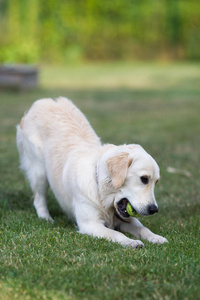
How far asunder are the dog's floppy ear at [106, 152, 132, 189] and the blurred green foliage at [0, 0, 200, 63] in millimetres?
22985

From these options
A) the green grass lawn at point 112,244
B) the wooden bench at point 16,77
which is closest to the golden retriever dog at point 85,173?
the green grass lawn at point 112,244

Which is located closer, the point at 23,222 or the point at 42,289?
the point at 42,289

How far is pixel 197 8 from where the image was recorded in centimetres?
3062

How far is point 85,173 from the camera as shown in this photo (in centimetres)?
445

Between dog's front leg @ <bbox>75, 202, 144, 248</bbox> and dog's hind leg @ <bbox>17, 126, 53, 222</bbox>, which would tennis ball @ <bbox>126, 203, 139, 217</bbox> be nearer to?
dog's front leg @ <bbox>75, 202, 144, 248</bbox>

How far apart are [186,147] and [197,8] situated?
24.0 m

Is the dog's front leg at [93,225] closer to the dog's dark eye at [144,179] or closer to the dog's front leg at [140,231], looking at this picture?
the dog's front leg at [140,231]

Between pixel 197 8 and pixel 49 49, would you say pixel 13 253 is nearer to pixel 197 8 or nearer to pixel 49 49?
pixel 49 49

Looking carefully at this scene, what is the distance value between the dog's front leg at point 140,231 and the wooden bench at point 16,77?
1154 cm

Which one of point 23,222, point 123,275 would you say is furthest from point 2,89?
point 123,275

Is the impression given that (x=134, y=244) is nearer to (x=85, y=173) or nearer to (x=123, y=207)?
(x=123, y=207)

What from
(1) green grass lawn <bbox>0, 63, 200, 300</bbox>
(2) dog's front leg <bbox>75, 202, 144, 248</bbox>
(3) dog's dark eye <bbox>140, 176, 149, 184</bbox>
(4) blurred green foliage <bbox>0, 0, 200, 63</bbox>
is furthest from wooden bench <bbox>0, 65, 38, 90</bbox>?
(3) dog's dark eye <bbox>140, 176, 149, 184</bbox>

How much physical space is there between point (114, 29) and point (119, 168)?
26902 millimetres

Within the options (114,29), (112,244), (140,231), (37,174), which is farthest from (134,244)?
(114,29)
